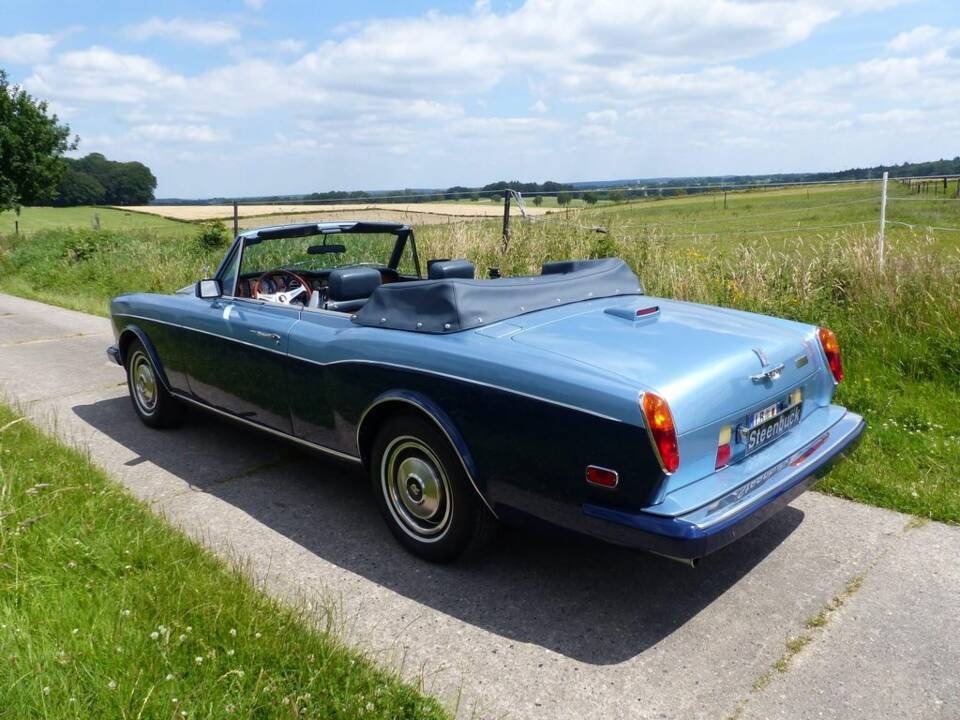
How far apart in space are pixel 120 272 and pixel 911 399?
1465 cm

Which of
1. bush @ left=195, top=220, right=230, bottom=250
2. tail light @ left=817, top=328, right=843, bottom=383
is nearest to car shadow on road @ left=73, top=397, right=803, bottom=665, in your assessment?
tail light @ left=817, top=328, right=843, bottom=383

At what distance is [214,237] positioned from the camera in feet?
62.1

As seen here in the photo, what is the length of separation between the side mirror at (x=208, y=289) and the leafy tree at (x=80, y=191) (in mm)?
62825

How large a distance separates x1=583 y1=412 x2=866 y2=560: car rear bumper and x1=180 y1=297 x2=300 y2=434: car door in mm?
2075

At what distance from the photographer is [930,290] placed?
6.43 metres

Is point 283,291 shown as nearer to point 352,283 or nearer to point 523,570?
point 352,283

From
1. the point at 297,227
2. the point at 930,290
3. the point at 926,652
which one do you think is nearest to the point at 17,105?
the point at 297,227

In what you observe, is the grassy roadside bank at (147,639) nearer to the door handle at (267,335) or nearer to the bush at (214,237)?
the door handle at (267,335)

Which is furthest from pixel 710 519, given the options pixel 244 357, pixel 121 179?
pixel 121 179

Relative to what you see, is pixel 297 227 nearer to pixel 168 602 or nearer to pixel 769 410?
pixel 168 602

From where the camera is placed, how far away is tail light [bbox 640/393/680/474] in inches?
110

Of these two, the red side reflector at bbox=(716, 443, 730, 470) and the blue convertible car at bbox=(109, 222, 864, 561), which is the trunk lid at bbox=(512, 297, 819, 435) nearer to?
the blue convertible car at bbox=(109, 222, 864, 561)

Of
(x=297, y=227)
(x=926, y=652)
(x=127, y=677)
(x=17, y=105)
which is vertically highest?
(x=17, y=105)

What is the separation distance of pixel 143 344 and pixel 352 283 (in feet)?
6.73
